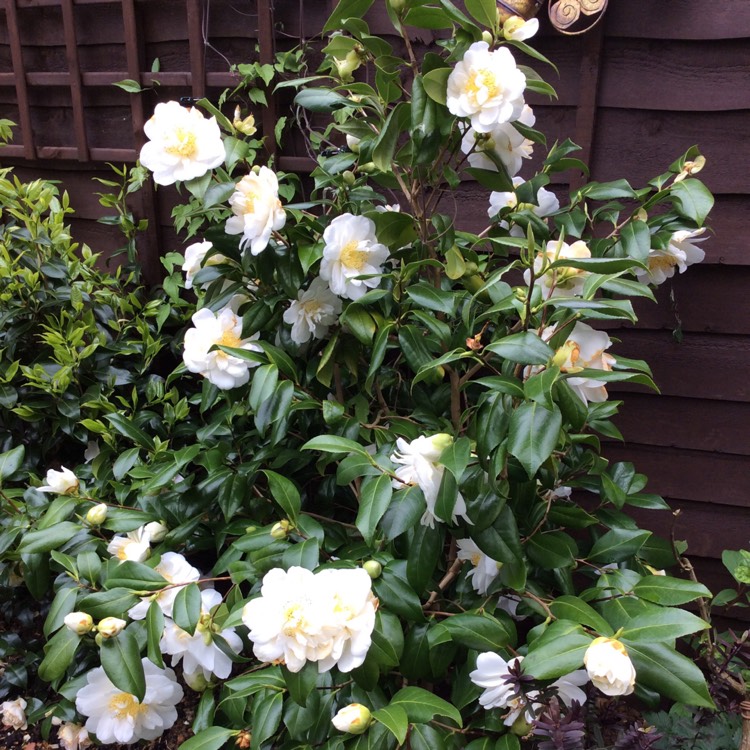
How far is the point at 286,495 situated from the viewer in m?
1.22

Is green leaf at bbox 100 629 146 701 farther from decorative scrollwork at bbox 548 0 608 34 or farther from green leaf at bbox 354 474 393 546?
decorative scrollwork at bbox 548 0 608 34

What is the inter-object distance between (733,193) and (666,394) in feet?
1.60

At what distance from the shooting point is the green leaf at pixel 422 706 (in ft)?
3.13

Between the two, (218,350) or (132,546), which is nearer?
(218,350)

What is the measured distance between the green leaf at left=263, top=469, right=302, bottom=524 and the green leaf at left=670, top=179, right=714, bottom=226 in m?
0.89

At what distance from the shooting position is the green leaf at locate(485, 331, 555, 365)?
89cm

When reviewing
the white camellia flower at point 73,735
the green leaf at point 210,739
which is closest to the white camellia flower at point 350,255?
the green leaf at point 210,739

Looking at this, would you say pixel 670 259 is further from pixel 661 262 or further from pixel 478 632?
pixel 478 632

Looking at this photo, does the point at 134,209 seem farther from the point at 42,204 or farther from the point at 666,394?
the point at 666,394

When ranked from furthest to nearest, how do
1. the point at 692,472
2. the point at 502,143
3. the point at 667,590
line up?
the point at 692,472
the point at 502,143
the point at 667,590

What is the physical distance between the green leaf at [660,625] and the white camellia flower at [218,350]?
2.51 feet

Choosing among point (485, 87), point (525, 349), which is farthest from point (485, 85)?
point (525, 349)

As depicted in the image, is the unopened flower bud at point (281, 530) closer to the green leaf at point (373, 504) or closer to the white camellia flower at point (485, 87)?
the green leaf at point (373, 504)

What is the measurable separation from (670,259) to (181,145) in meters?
0.99
